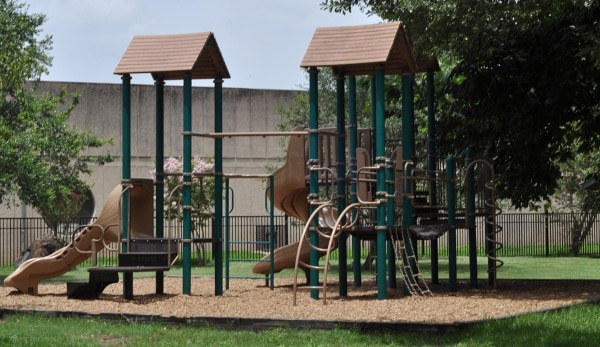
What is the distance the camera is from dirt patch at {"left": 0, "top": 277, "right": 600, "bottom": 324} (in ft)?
43.1

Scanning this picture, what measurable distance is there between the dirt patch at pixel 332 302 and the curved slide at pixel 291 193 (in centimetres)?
48

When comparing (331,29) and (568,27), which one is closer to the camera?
(331,29)

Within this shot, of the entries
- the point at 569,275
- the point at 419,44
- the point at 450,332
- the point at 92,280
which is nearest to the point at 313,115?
the point at 419,44

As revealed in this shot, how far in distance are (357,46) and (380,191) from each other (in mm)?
2155

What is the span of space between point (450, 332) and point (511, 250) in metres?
28.5

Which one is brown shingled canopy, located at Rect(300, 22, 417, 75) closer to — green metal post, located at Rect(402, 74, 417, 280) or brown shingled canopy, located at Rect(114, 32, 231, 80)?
green metal post, located at Rect(402, 74, 417, 280)

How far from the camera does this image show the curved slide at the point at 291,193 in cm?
1877

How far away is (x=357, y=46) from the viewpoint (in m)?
15.8

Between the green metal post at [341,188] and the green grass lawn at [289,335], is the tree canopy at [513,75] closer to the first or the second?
the green metal post at [341,188]

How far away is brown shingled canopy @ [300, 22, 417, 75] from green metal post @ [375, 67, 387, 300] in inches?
12.6

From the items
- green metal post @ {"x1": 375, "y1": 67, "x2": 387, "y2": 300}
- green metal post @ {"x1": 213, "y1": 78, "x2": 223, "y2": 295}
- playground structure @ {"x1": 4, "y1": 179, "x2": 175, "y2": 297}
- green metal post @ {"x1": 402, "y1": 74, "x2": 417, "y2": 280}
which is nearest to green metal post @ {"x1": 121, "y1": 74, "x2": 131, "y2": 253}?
playground structure @ {"x1": 4, "y1": 179, "x2": 175, "y2": 297}

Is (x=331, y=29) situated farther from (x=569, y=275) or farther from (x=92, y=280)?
(x=569, y=275)

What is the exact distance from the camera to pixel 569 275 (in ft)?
85.3

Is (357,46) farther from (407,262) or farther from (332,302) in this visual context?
(332,302)
